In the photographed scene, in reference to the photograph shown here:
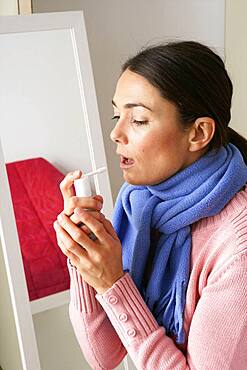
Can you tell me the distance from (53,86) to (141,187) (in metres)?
0.64

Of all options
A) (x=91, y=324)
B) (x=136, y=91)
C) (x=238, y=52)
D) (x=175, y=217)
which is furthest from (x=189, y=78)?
(x=238, y=52)

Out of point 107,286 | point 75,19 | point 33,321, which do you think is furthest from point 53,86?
point 107,286

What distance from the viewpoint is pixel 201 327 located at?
740mm

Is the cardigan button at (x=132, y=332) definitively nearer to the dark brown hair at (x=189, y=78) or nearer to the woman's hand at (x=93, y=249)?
the woman's hand at (x=93, y=249)

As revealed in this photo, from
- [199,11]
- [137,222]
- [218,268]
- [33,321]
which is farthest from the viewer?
[199,11]

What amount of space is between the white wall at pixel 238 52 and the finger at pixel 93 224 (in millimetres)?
1249

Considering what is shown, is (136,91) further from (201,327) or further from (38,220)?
(38,220)

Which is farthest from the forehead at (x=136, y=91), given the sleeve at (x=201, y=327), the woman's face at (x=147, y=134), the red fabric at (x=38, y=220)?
the red fabric at (x=38, y=220)

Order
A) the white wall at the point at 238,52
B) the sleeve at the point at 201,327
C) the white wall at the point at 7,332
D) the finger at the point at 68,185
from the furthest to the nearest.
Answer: the white wall at the point at 238,52 < the white wall at the point at 7,332 < the finger at the point at 68,185 < the sleeve at the point at 201,327

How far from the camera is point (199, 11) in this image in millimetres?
1811

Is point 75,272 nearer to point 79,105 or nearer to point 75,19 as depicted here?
point 79,105

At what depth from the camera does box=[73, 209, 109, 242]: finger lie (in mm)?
760

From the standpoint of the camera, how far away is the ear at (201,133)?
0.79m

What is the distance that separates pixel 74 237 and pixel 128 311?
0.14 meters
